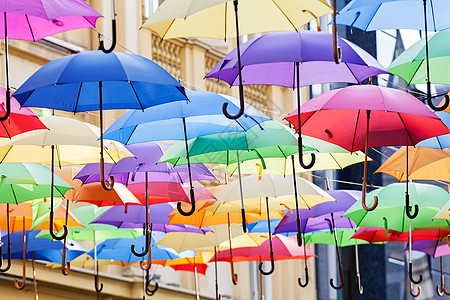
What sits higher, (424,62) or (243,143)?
(424,62)

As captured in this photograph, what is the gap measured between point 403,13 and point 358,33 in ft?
44.0

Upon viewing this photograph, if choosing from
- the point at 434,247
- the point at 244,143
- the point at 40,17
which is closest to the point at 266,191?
the point at 244,143

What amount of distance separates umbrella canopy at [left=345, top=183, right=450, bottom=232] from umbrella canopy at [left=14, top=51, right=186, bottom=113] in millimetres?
3428

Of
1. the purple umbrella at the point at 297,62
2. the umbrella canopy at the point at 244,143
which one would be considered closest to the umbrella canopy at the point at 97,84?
the purple umbrella at the point at 297,62

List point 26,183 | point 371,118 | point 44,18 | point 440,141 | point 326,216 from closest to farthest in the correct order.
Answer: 1. point 44,18
2. point 371,118
3. point 26,183
4. point 440,141
5. point 326,216

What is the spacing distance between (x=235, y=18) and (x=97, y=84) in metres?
1.46

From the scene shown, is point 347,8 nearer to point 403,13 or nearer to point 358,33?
point 403,13

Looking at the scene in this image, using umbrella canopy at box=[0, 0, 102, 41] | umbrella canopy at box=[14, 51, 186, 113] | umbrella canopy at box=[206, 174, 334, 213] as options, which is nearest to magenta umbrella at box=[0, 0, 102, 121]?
umbrella canopy at box=[0, 0, 102, 41]

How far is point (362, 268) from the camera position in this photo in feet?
74.2

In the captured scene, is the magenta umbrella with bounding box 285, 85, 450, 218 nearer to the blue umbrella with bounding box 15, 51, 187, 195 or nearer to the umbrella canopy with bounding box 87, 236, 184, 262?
the blue umbrella with bounding box 15, 51, 187, 195

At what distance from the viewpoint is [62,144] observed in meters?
9.25

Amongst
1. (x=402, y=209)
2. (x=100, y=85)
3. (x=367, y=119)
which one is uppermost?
(x=100, y=85)

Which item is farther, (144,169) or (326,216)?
(326,216)

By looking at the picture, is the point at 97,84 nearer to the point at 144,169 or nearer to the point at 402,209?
the point at 144,169
